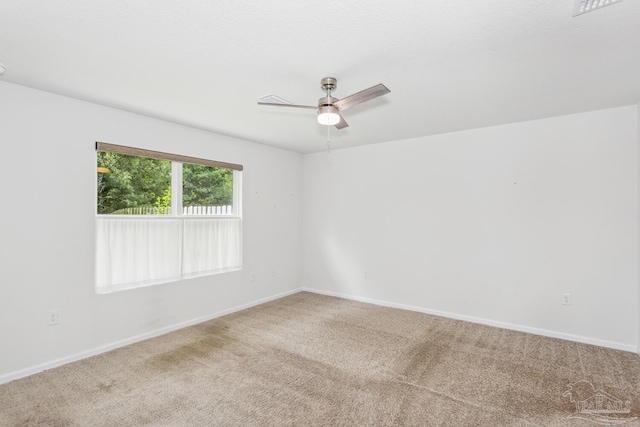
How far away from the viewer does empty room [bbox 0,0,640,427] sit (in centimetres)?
197

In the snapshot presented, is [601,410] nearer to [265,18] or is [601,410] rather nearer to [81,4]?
[265,18]

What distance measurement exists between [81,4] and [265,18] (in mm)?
943

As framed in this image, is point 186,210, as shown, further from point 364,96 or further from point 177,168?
point 364,96

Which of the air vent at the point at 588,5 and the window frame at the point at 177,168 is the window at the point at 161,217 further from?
the air vent at the point at 588,5

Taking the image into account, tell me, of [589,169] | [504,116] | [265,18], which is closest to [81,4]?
[265,18]

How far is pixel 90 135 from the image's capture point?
3.06 meters

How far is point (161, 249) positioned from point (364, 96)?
2885mm

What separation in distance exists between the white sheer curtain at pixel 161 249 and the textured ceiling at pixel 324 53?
1293 mm

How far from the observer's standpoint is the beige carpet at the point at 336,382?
2137 millimetres

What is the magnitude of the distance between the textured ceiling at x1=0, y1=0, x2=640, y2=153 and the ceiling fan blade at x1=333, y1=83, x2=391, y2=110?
9.4 inches

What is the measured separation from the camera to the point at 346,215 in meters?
5.14

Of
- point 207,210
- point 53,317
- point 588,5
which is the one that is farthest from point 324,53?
point 53,317

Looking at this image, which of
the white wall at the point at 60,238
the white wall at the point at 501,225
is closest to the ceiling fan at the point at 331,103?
the white wall at the point at 60,238

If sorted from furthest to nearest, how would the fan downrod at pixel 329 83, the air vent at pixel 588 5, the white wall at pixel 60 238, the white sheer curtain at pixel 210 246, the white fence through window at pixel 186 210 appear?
the white sheer curtain at pixel 210 246, the white fence through window at pixel 186 210, the white wall at pixel 60 238, the fan downrod at pixel 329 83, the air vent at pixel 588 5
